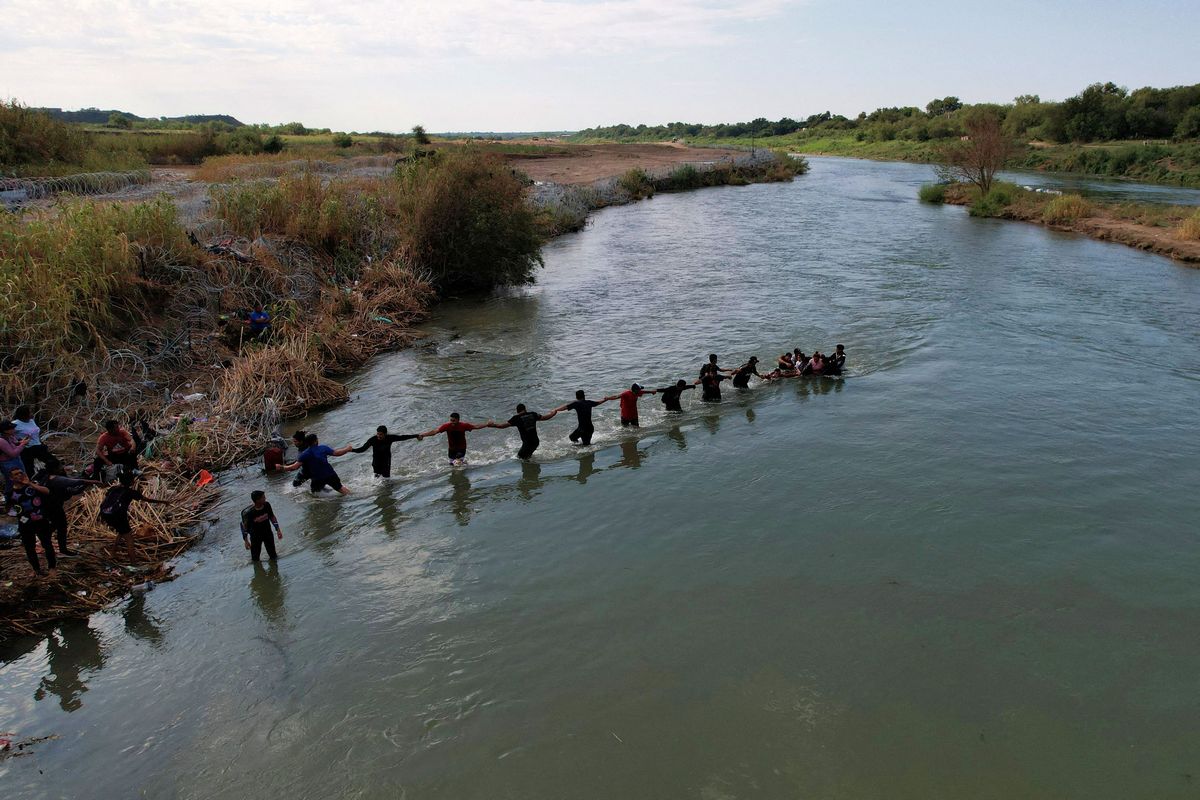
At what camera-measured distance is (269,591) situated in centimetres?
1068

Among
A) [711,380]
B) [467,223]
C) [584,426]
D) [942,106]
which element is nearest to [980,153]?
[467,223]

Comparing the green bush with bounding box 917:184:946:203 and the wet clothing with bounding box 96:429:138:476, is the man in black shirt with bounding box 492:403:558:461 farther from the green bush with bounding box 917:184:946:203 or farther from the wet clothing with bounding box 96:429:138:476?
the green bush with bounding box 917:184:946:203

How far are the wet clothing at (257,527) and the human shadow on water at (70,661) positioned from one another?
2197 millimetres

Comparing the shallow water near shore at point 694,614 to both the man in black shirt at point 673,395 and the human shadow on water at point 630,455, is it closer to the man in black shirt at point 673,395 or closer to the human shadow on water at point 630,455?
the human shadow on water at point 630,455

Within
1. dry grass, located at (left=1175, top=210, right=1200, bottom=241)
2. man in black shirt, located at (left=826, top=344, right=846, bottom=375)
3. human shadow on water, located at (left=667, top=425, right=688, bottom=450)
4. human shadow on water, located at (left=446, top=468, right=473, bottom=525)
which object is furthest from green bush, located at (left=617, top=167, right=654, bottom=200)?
human shadow on water, located at (left=446, top=468, right=473, bottom=525)

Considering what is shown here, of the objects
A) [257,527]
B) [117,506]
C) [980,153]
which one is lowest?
[257,527]

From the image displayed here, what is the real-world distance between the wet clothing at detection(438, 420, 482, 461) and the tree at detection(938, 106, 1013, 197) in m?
43.7

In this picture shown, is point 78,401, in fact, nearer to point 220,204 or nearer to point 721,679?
point 220,204

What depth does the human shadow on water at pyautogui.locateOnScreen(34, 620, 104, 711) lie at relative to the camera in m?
8.80

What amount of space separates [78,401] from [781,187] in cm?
6242

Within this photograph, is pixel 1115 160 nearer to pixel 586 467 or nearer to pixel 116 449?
pixel 586 467

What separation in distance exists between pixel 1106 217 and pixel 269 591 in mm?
45597

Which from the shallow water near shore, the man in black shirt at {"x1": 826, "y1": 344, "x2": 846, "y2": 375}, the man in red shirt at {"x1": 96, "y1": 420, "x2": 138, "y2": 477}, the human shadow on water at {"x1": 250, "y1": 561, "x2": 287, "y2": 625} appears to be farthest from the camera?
the man in black shirt at {"x1": 826, "y1": 344, "x2": 846, "y2": 375}

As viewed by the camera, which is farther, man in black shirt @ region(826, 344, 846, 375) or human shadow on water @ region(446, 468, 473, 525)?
man in black shirt @ region(826, 344, 846, 375)
